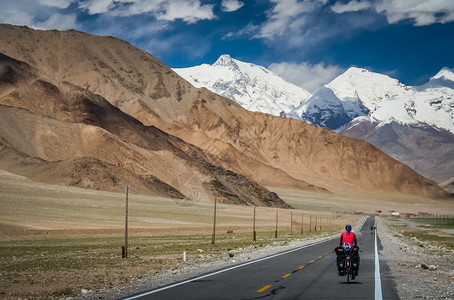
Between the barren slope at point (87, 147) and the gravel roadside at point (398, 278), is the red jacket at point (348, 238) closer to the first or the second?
the gravel roadside at point (398, 278)

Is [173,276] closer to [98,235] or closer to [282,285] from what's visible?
[282,285]

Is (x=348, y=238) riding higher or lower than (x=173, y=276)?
higher

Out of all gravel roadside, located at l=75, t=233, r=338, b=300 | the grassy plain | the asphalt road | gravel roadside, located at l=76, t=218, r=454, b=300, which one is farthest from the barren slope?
the asphalt road

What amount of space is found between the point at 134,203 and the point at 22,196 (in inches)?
797

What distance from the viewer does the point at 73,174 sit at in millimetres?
104938

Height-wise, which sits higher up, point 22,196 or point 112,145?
point 112,145

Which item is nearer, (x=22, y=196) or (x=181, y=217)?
(x=22, y=196)

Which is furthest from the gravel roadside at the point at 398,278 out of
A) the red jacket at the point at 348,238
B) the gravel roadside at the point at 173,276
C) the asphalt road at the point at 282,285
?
the red jacket at the point at 348,238

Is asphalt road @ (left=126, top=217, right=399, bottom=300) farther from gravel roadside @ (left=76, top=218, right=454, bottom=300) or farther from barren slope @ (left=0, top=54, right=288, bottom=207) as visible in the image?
barren slope @ (left=0, top=54, right=288, bottom=207)

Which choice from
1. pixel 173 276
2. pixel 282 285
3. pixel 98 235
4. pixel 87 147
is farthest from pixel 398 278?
pixel 87 147

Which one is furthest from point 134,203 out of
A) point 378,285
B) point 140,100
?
point 140,100

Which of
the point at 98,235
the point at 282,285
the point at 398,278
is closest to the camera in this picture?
the point at 282,285

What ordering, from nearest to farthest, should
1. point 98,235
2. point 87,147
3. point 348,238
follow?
1. point 348,238
2. point 98,235
3. point 87,147

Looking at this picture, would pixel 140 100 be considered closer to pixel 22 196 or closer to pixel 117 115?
pixel 117 115
